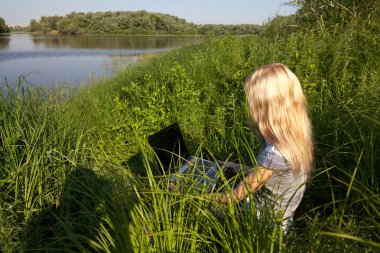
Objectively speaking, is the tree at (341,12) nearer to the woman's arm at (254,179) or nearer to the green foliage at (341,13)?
the green foliage at (341,13)

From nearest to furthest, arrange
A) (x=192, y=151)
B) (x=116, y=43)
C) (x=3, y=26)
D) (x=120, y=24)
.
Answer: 1. (x=192, y=151)
2. (x=116, y=43)
3. (x=3, y=26)
4. (x=120, y=24)

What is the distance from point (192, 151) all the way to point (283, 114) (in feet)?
6.04

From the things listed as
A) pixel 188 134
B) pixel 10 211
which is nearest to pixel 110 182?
pixel 10 211

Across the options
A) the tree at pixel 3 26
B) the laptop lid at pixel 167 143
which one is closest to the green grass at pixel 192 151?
the laptop lid at pixel 167 143

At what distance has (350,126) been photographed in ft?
7.42

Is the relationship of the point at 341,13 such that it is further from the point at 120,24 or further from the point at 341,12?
the point at 120,24

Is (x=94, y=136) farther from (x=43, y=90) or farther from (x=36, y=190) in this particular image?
(x=36, y=190)

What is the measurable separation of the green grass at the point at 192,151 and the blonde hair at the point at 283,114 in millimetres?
162

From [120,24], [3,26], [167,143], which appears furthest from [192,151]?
[3,26]

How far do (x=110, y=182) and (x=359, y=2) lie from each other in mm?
4410

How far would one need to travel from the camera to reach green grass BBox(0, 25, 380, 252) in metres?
1.28

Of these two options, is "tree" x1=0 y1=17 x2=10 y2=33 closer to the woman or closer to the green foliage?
the green foliage

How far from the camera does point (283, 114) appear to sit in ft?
5.20

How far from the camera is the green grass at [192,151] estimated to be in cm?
128
